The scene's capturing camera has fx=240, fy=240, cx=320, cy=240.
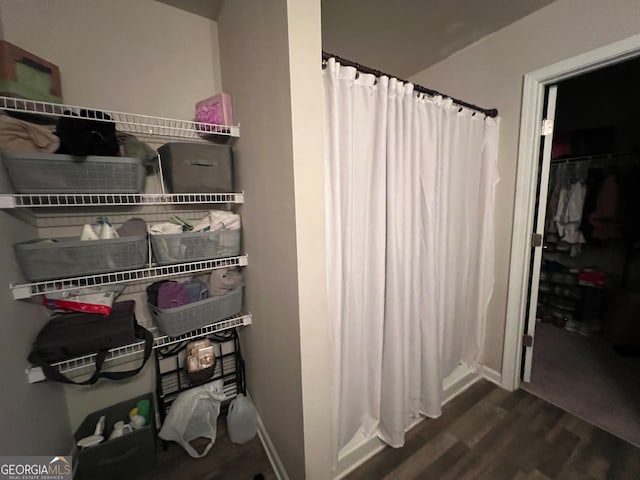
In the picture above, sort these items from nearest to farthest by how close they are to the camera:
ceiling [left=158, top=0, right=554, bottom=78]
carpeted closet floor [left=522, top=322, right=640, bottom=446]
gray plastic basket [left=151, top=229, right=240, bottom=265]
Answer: gray plastic basket [left=151, top=229, right=240, bottom=265] → ceiling [left=158, top=0, right=554, bottom=78] → carpeted closet floor [left=522, top=322, right=640, bottom=446]

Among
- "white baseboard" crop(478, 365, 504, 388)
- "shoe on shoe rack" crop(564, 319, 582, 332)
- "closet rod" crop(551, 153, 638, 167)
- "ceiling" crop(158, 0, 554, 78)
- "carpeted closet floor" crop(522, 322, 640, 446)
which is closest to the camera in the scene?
"ceiling" crop(158, 0, 554, 78)

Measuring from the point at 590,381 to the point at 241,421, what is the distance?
8.01ft

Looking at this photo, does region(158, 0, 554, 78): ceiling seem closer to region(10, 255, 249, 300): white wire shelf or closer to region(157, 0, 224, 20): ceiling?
region(157, 0, 224, 20): ceiling

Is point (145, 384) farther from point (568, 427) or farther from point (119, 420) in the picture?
point (568, 427)

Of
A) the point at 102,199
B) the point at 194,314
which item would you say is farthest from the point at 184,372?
the point at 102,199

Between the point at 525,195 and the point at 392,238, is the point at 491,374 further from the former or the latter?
the point at 392,238

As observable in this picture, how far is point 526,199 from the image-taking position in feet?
5.07

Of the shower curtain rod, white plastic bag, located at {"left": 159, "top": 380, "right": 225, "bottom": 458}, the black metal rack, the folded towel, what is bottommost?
white plastic bag, located at {"left": 159, "top": 380, "right": 225, "bottom": 458}

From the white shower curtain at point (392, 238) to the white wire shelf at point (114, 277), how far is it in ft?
1.91

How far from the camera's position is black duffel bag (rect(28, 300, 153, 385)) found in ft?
3.00

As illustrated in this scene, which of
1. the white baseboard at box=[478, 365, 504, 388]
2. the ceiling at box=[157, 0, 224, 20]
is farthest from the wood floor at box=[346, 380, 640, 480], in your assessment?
the ceiling at box=[157, 0, 224, 20]

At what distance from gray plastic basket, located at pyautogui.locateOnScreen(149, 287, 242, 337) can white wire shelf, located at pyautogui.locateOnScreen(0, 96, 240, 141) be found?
2.68 ft

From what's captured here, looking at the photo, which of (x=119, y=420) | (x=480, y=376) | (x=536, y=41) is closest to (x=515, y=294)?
(x=480, y=376)

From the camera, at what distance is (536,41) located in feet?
4.63
